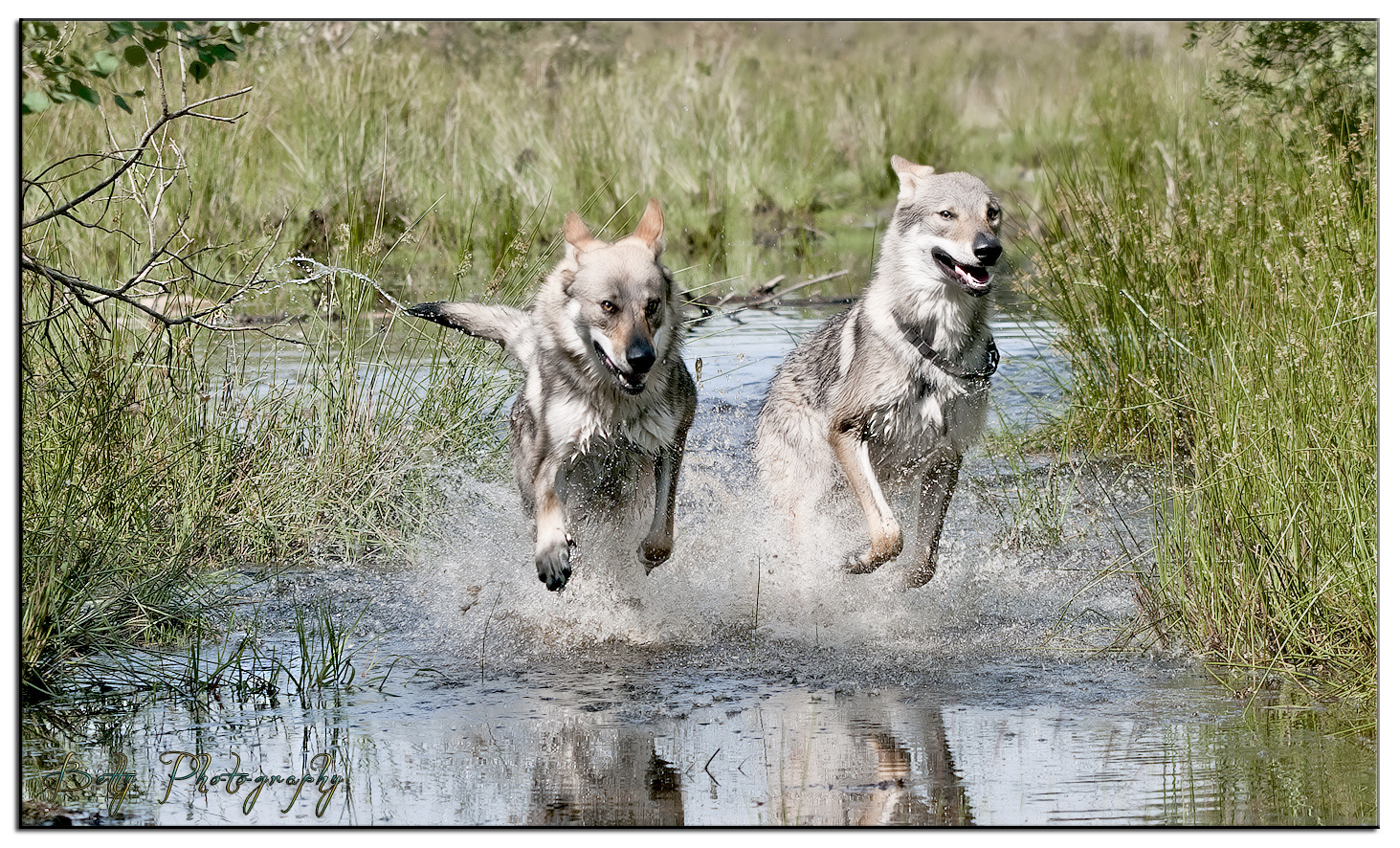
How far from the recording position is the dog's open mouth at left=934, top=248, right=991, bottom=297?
559cm

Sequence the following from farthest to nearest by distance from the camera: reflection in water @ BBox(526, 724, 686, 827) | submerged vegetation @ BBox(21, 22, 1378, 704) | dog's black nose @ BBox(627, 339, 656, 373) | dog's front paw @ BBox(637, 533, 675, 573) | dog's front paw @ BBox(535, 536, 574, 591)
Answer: dog's front paw @ BBox(637, 533, 675, 573)
dog's front paw @ BBox(535, 536, 574, 591)
dog's black nose @ BBox(627, 339, 656, 373)
submerged vegetation @ BBox(21, 22, 1378, 704)
reflection in water @ BBox(526, 724, 686, 827)

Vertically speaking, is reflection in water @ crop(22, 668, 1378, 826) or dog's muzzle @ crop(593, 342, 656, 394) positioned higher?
dog's muzzle @ crop(593, 342, 656, 394)

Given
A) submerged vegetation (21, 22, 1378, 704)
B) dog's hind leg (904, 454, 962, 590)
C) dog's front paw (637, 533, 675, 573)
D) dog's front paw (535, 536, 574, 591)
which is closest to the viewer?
submerged vegetation (21, 22, 1378, 704)

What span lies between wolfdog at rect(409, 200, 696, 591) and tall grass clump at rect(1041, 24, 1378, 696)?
1802mm

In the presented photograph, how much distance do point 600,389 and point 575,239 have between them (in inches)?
23.2

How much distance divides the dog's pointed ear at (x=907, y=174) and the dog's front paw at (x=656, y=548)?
1771 mm

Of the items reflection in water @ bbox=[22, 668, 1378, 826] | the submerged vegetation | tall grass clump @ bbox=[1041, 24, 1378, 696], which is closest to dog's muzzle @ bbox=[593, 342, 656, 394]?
reflection in water @ bbox=[22, 668, 1378, 826]

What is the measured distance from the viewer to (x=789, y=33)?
10875 millimetres

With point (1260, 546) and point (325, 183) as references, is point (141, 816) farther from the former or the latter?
point (325, 183)

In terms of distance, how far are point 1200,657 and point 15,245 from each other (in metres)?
3.92

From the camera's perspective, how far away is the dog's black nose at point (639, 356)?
5055 millimetres

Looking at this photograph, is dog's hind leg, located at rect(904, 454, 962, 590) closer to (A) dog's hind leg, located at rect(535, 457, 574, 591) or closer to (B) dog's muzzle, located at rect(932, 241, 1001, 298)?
(B) dog's muzzle, located at rect(932, 241, 1001, 298)

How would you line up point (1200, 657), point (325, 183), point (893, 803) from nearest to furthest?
point (893, 803)
point (1200, 657)
point (325, 183)

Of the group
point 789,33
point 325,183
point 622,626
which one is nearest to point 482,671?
point 622,626
